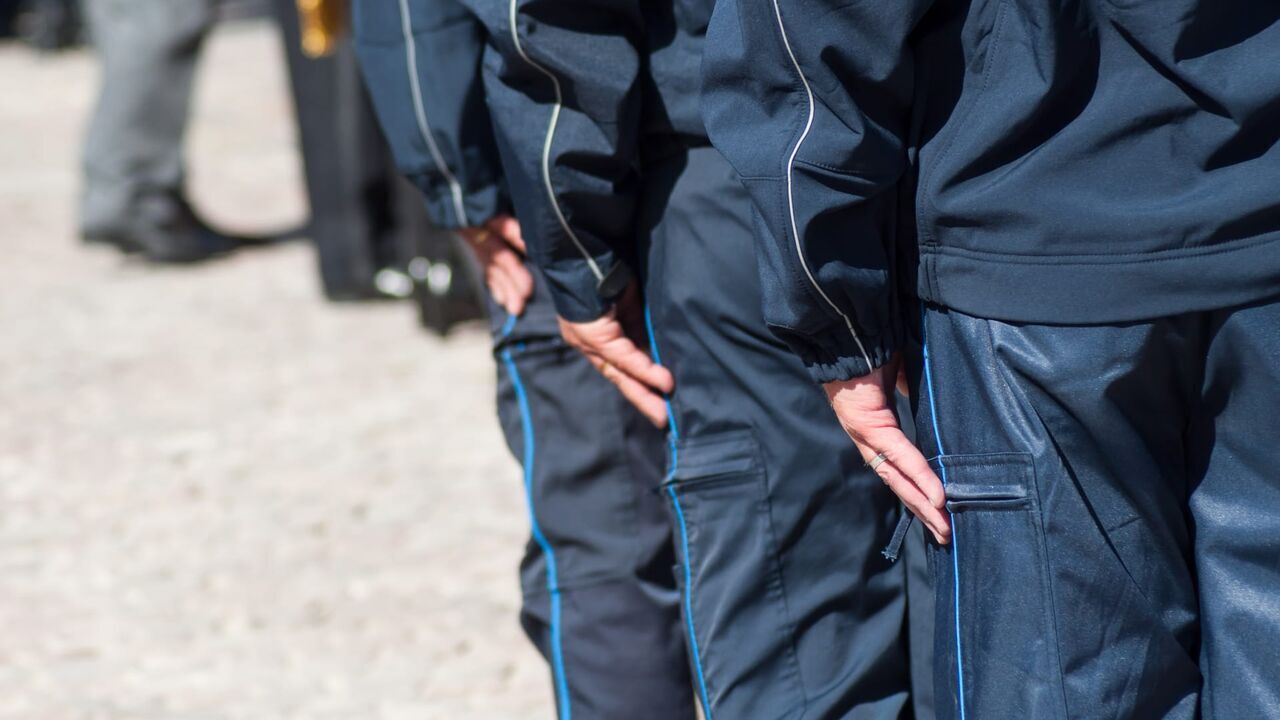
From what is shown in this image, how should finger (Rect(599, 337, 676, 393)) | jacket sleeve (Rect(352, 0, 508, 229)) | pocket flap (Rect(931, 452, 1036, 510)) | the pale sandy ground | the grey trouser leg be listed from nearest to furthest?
1. pocket flap (Rect(931, 452, 1036, 510))
2. finger (Rect(599, 337, 676, 393))
3. jacket sleeve (Rect(352, 0, 508, 229))
4. the pale sandy ground
5. the grey trouser leg

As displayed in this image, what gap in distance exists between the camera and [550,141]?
220cm

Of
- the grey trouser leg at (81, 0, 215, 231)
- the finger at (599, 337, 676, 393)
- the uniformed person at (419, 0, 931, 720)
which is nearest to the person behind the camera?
the uniformed person at (419, 0, 931, 720)

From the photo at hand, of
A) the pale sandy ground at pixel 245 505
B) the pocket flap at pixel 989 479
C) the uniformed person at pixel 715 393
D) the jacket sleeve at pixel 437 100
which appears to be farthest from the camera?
the pale sandy ground at pixel 245 505

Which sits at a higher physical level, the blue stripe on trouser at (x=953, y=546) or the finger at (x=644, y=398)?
the blue stripe on trouser at (x=953, y=546)

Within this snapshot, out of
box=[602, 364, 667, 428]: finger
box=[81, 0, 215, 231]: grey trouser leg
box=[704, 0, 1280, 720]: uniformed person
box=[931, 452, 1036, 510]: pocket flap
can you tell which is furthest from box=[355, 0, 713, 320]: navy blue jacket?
box=[81, 0, 215, 231]: grey trouser leg

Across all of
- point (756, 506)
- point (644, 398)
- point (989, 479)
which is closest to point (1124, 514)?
point (989, 479)

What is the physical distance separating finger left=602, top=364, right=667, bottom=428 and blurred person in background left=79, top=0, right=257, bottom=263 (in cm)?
Result: 470

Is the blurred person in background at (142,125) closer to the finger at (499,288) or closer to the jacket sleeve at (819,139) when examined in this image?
the finger at (499,288)

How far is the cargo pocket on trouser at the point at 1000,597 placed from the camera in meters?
1.66

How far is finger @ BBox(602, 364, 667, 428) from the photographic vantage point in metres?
2.31

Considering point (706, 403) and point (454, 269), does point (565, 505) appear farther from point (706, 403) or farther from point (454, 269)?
point (454, 269)

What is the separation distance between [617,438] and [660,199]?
1.49 feet

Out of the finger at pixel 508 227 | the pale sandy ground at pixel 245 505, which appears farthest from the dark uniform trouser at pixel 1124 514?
the pale sandy ground at pixel 245 505

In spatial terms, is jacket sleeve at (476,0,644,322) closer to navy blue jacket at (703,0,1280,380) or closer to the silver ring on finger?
navy blue jacket at (703,0,1280,380)
